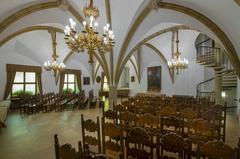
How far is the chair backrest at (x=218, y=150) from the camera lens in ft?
7.16

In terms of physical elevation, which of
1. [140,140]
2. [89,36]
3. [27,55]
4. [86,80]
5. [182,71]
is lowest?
[140,140]

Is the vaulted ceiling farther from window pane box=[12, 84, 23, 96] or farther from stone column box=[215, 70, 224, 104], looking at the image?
window pane box=[12, 84, 23, 96]

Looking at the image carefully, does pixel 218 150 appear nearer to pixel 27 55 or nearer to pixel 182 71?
pixel 182 71

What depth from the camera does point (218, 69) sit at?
9.06 metres

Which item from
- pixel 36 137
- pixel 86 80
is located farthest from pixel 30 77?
pixel 36 137

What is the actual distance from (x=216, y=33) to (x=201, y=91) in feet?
21.5

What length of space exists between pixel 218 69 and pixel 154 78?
6544 mm

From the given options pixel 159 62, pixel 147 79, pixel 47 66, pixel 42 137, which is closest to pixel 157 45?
pixel 159 62

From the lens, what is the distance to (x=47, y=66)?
10.3 meters

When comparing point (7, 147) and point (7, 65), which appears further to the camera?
point (7, 65)

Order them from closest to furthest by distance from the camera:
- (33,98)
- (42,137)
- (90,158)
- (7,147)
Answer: (90,158) < (7,147) < (42,137) < (33,98)

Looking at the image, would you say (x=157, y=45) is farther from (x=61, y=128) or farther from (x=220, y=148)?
(x=220, y=148)

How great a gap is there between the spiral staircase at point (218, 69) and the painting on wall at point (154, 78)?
3.79 m

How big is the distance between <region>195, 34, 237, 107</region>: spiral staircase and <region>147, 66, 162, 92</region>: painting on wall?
379cm
